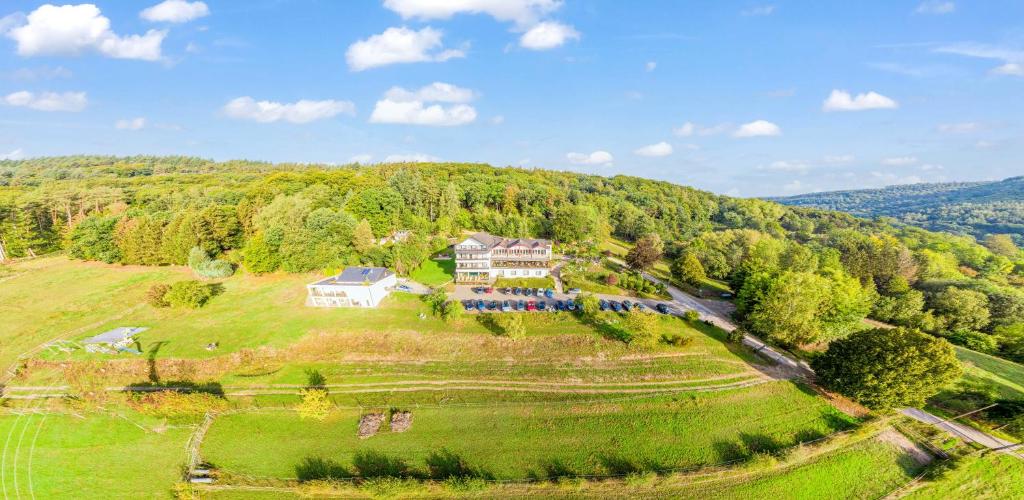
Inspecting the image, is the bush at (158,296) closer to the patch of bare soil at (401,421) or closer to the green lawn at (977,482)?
the patch of bare soil at (401,421)

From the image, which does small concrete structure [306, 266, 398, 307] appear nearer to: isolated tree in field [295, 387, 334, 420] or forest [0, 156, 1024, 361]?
forest [0, 156, 1024, 361]

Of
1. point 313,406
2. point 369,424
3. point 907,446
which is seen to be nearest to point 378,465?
point 369,424

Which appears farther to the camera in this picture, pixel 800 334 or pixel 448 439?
pixel 800 334

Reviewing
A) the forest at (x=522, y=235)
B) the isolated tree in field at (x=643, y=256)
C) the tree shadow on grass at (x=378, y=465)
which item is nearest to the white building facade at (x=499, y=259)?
the forest at (x=522, y=235)

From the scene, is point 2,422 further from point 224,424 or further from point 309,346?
point 309,346

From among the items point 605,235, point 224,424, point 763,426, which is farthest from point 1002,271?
point 224,424

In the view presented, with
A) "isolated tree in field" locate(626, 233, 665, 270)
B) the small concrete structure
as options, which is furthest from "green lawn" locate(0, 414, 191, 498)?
"isolated tree in field" locate(626, 233, 665, 270)
